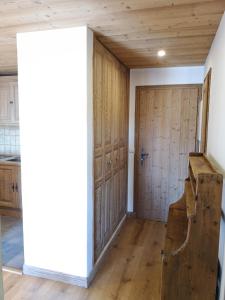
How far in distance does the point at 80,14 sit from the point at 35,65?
0.66 meters

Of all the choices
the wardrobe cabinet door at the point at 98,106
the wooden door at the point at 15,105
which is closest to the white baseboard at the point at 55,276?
the wardrobe cabinet door at the point at 98,106

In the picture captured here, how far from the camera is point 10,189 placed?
12.5 feet

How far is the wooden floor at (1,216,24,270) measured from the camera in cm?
264

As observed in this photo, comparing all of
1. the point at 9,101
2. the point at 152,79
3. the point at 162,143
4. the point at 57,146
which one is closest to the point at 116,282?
the point at 57,146

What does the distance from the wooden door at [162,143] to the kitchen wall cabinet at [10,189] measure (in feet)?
6.00

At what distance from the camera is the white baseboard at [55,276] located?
7.50 ft

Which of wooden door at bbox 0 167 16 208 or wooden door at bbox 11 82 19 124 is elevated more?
wooden door at bbox 11 82 19 124

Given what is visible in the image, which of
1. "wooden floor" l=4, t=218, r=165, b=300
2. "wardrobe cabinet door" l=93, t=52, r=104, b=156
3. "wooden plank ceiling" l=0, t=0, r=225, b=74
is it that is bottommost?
"wooden floor" l=4, t=218, r=165, b=300

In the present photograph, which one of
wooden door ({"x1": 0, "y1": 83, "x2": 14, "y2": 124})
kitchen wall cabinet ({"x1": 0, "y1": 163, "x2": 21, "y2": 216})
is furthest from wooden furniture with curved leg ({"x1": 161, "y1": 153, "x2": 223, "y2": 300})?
wooden door ({"x1": 0, "y1": 83, "x2": 14, "y2": 124})

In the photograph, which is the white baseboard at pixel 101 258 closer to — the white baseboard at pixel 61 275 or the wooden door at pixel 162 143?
the white baseboard at pixel 61 275

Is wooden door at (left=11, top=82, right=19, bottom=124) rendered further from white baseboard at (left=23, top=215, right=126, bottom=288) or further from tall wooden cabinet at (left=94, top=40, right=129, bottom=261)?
white baseboard at (left=23, top=215, right=126, bottom=288)

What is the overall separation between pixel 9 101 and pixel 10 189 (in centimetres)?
140

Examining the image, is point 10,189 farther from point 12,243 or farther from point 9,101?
point 9,101

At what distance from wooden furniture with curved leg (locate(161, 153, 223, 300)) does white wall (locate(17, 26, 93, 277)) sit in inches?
37.1
